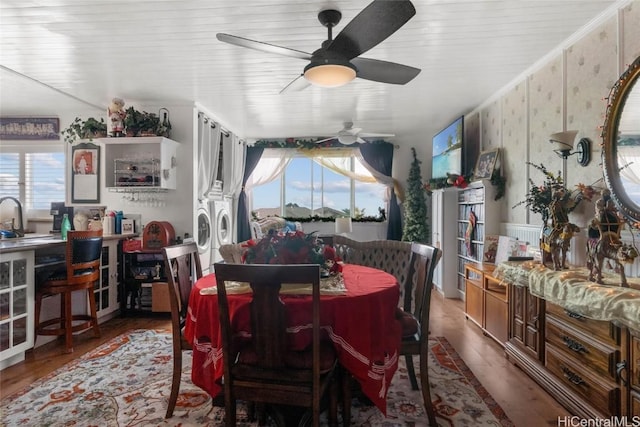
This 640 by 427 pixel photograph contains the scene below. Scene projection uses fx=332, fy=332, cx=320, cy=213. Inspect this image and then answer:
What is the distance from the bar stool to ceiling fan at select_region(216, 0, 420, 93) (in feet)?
7.73

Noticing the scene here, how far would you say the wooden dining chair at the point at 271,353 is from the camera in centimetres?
139

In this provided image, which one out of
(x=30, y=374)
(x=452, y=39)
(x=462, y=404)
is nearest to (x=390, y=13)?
(x=452, y=39)

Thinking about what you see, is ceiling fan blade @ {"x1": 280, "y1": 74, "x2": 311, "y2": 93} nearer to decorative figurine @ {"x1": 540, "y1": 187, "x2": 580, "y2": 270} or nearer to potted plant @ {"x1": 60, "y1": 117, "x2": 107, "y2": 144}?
decorative figurine @ {"x1": 540, "y1": 187, "x2": 580, "y2": 270}

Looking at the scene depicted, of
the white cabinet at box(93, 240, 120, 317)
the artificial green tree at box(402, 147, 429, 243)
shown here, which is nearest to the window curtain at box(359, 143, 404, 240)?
the artificial green tree at box(402, 147, 429, 243)

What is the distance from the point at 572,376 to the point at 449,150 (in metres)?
3.43

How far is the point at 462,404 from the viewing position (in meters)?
2.15

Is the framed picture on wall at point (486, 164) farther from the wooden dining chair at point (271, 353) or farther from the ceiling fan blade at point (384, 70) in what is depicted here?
the wooden dining chair at point (271, 353)

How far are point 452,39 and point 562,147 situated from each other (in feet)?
4.09

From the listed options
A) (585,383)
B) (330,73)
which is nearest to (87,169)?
(330,73)

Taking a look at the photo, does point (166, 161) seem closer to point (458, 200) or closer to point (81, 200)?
point (81, 200)

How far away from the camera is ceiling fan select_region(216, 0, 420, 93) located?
66.6 inches

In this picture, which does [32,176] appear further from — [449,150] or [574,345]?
[574,345]

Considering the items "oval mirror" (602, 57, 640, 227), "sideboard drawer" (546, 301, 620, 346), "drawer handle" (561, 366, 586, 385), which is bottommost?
"drawer handle" (561, 366, 586, 385)

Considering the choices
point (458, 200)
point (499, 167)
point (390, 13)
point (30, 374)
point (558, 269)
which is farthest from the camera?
point (458, 200)
